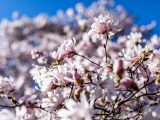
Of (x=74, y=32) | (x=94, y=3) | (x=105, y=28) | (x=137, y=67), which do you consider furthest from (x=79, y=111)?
(x=94, y=3)

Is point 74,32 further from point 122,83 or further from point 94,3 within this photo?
point 122,83

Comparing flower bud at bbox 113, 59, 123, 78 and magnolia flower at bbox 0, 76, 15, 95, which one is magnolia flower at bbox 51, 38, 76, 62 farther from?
flower bud at bbox 113, 59, 123, 78

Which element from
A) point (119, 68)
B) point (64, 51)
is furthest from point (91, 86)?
point (119, 68)

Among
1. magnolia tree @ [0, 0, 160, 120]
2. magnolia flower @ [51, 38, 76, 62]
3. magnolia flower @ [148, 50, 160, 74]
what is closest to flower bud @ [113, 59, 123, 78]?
magnolia tree @ [0, 0, 160, 120]

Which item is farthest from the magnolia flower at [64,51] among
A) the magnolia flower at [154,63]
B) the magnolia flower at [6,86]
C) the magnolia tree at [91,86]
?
the magnolia flower at [154,63]

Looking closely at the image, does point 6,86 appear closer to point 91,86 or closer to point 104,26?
point 91,86
